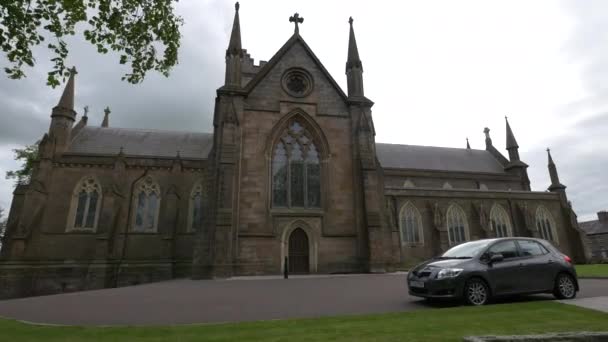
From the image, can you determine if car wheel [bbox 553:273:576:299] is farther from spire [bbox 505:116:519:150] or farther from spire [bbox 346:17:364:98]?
spire [bbox 505:116:519:150]

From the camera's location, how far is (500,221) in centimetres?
3127

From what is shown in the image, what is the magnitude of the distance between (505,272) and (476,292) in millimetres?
966

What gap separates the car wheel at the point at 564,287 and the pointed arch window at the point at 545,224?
94.9 ft

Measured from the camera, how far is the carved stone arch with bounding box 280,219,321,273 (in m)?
18.6

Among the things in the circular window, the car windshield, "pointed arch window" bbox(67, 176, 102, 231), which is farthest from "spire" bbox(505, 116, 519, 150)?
"pointed arch window" bbox(67, 176, 102, 231)

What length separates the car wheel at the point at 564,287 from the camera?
8.09m

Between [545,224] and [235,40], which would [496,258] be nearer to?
[235,40]

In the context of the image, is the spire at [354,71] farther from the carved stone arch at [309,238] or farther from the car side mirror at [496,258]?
the car side mirror at [496,258]

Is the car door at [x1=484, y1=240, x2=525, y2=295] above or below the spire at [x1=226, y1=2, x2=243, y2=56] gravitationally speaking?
below

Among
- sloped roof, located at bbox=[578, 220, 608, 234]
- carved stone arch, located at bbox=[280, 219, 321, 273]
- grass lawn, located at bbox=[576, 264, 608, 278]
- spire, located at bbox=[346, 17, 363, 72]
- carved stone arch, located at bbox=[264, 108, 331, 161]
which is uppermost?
spire, located at bbox=[346, 17, 363, 72]

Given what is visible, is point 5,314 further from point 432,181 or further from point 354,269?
point 432,181

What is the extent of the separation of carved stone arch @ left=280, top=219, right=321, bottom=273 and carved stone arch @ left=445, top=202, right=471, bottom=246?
16050 millimetres

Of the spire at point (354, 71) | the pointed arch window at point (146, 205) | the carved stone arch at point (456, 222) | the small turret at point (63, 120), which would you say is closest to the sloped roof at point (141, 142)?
the small turret at point (63, 120)

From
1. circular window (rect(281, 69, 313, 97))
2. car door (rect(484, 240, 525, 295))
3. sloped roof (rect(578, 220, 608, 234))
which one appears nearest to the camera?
car door (rect(484, 240, 525, 295))
